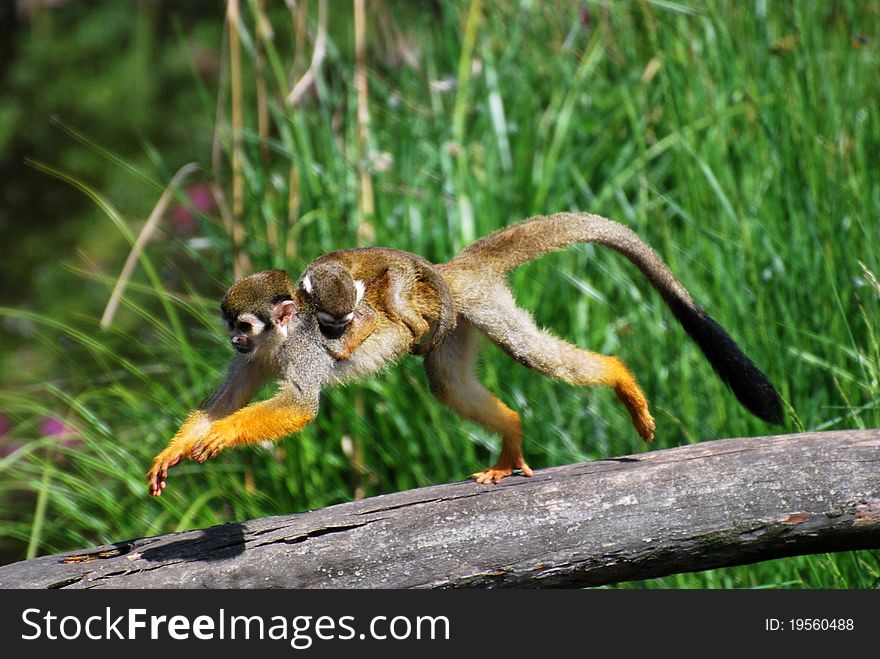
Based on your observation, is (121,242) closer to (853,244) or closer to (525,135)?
(525,135)

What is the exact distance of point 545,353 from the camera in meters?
2.94

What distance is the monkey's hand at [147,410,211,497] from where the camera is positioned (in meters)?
2.41

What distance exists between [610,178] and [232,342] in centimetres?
224

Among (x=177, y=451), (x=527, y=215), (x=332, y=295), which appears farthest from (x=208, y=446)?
(x=527, y=215)

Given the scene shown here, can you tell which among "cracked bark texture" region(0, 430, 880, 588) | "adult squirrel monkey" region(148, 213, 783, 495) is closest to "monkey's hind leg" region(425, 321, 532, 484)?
"adult squirrel monkey" region(148, 213, 783, 495)

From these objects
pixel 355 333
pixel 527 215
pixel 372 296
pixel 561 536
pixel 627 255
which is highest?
pixel 527 215

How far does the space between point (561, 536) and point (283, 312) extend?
32.3 inches

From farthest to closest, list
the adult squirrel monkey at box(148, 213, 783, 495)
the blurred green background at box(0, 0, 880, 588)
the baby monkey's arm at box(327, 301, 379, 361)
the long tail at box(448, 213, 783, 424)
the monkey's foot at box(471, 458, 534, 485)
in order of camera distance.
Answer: the blurred green background at box(0, 0, 880, 588) < the long tail at box(448, 213, 783, 424) < the monkey's foot at box(471, 458, 534, 485) < the baby monkey's arm at box(327, 301, 379, 361) < the adult squirrel monkey at box(148, 213, 783, 495)

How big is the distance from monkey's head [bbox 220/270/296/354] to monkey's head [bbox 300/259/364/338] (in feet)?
0.22

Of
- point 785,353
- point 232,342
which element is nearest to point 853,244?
point 785,353

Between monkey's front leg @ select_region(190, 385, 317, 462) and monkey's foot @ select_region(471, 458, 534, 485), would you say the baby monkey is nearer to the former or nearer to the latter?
monkey's front leg @ select_region(190, 385, 317, 462)

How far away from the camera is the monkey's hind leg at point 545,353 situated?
116 inches

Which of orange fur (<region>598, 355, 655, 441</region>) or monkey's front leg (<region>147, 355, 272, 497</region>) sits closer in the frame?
monkey's front leg (<region>147, 355, 272, 497</region>)

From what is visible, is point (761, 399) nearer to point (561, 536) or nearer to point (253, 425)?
point (561, 536)
